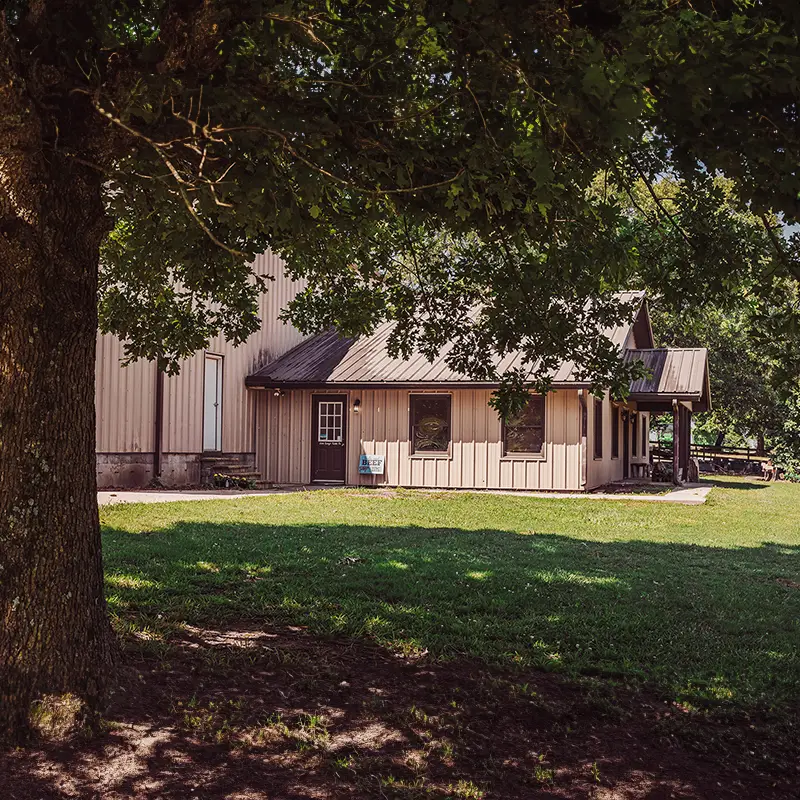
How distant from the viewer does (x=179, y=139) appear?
3.70 meters

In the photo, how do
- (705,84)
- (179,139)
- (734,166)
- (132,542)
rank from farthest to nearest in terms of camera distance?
1. (132,542)
2. (179,139)
3. (734,166)
4. (705,84)

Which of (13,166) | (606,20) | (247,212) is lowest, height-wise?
(247,212)

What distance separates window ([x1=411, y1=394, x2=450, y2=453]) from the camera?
20.1 m

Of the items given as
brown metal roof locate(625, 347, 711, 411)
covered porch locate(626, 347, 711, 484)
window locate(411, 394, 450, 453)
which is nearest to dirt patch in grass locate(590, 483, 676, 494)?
covered porch locate(626, 347, 711, 484)

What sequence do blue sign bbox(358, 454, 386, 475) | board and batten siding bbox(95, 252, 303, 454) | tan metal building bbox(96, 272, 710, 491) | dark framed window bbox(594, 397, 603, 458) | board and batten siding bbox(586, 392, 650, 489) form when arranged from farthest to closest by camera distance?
dark framed window bbox(594, 397, 603, 458) → blue sign bbox(358, 454, 386, 475) → board and batten siding bbox(586, 392, 650, 489) → tan metal building bbox(96, 272, 710, 491) → board and batten siding bbox(95, 252, 303, 454)

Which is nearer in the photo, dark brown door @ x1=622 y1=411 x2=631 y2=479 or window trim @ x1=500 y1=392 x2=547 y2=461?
window trim @ x1=500 y1=392 x2=547 y2=461

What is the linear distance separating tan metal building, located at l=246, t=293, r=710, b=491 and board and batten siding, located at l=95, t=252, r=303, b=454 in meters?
0.54

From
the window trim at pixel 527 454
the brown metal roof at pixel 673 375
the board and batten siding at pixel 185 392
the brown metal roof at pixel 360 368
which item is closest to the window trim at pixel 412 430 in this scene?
the brown metal roof at pixel 360 368

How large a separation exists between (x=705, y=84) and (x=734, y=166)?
48cm

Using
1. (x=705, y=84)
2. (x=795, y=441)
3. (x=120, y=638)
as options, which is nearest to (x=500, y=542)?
(x=120, y=638)

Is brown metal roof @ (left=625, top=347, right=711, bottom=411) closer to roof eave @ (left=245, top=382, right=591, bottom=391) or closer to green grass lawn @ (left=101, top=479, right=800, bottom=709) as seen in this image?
roof eave @ (left=245, top=382, right=591, bottom=391)

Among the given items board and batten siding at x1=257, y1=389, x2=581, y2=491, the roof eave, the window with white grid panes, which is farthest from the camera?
the window with white grid panes

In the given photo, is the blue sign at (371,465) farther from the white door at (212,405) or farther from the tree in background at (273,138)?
the tree in background at (273,138)

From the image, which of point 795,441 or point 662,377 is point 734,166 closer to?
point 662,377
